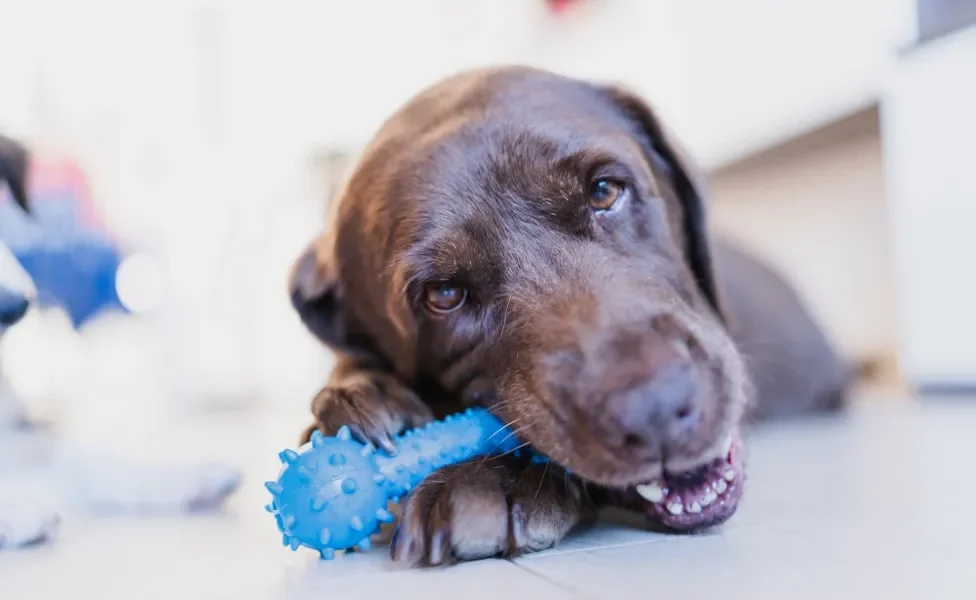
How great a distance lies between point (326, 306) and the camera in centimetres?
208

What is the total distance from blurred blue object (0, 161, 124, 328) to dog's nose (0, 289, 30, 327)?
42 cm

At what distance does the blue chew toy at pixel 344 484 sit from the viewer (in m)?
1.32

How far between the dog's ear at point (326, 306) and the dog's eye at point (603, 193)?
646 mm

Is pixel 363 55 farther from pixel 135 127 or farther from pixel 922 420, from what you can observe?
pixel 922 420

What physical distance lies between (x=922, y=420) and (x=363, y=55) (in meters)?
5.97

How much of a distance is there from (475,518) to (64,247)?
9.62 ft

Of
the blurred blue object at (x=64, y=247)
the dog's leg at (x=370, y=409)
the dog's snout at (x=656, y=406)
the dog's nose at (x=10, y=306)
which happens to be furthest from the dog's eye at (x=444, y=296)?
the blurred blue object at (x=64, y=247)

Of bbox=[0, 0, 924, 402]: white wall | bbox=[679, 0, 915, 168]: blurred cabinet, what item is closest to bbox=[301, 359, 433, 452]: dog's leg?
bbox=[679, 0, 915, 168]: blurred cabinet

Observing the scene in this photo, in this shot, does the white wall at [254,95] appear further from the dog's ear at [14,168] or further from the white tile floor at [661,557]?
the white tile floor at [661,557]

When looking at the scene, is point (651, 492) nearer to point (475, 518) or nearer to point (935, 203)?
point (475, 518)

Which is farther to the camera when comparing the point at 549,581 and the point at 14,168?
the point at 14,168

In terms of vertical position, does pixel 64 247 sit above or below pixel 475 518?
above

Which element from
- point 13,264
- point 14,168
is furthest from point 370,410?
point 14,168

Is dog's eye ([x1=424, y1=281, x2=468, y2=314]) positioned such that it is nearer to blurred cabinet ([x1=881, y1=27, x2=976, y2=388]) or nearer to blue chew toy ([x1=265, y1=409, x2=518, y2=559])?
blue chew toy ([x1=265, y1=409, x2=518, y2=559])
